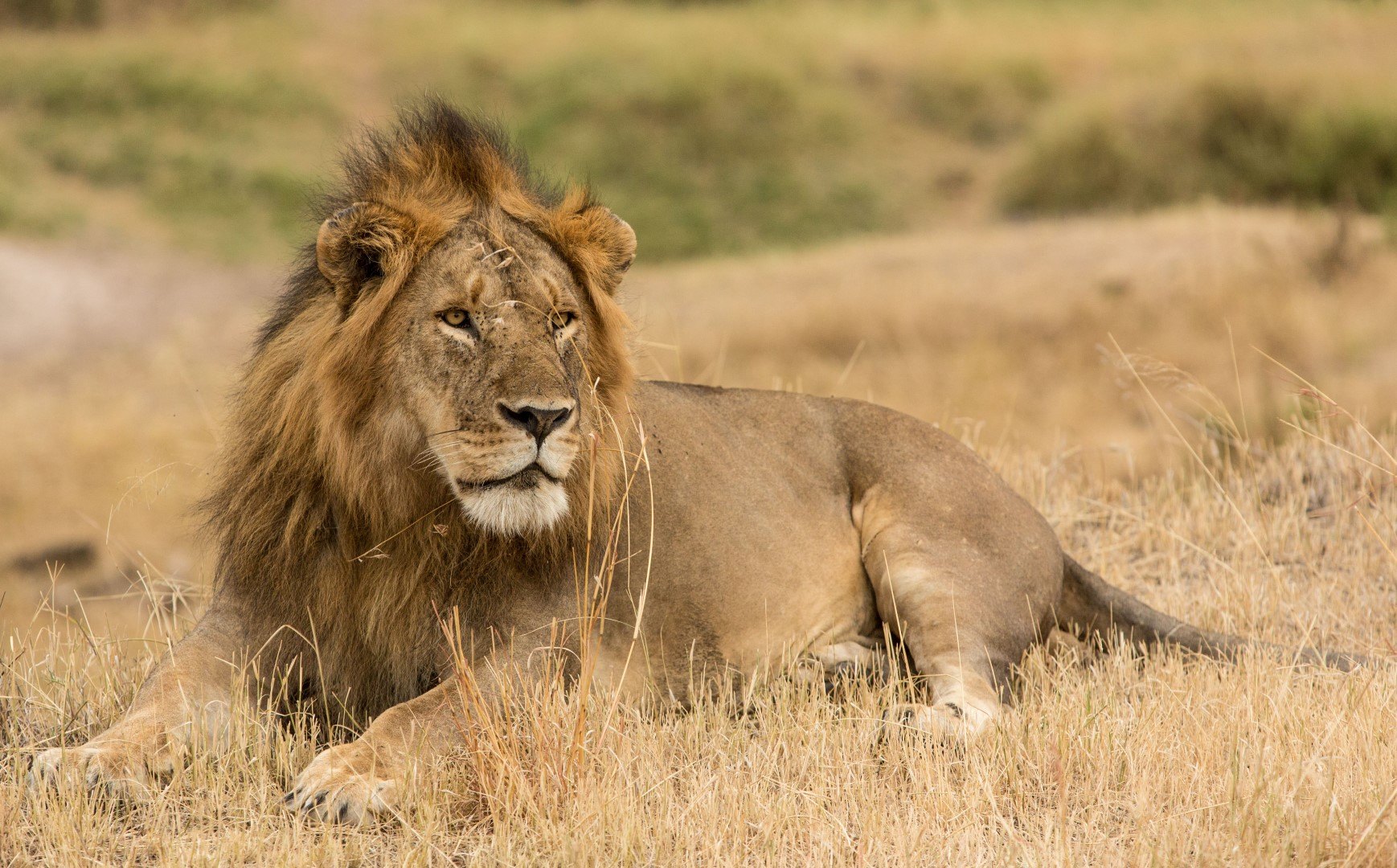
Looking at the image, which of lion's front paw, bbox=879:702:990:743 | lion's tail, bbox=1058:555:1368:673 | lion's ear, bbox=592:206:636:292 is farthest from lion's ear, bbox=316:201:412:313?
lion's tail, bbox=1058:555:1368:673

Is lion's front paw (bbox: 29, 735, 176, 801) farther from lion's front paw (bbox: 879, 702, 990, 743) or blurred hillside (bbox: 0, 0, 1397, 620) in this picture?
lion's front paw (bbox: 879, 702, 990, 743)

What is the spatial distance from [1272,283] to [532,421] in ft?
48.6

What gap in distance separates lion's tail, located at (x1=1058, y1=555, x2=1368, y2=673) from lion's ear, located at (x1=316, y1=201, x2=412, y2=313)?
2.50 m

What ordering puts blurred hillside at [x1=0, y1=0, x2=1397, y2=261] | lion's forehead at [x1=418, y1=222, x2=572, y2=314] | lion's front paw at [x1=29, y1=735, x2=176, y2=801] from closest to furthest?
lion's front paw at [x1=29, y1=735, x2=176, y2=801], lion's forehead at [x1=418, y1=222, x2=572, y2=314], blurred hillside at [x1=0, y1=0, x2=1397, y2=261]

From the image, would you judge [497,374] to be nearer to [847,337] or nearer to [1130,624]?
[1130,624]

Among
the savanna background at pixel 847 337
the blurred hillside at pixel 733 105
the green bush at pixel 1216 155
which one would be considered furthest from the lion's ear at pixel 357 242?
the green bush at pixel 1216 155

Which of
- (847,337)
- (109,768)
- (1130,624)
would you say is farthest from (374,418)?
(847,337)

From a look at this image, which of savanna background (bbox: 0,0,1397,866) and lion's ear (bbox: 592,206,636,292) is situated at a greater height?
lion's ear (bbox: 592,206,636,292)

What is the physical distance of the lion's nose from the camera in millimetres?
3381

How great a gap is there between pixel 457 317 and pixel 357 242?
1.01 feet

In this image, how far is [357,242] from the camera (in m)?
3.60

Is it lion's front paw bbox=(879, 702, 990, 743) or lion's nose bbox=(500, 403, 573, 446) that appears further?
lion's front paw bbox=(879, 702, 990, 743)

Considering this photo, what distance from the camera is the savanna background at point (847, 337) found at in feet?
11.2

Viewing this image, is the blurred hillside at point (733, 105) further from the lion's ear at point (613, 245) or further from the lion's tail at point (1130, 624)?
the lion's ear at point (613, 245)
